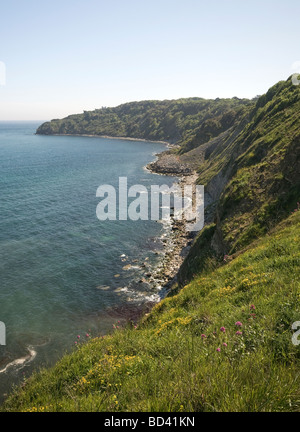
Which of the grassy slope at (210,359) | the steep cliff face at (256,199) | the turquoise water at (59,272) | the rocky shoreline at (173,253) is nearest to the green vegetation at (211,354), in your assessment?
the grassy slope at (210,359)

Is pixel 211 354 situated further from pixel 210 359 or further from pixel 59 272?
pixel 59 272

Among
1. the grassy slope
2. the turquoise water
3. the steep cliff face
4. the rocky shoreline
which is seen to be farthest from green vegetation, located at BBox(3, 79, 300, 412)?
the rocky shoreline

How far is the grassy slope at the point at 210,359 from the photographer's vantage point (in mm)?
4695

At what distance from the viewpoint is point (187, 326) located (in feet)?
31.0

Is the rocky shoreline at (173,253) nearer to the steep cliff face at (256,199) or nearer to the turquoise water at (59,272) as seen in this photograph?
the turquoise water at (59,272)

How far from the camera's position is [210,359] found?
602cm

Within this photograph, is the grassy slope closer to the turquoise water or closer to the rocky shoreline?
the turquoise water

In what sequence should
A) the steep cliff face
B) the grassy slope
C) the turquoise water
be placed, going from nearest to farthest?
the grassy slope
the steep cliff face
the turquoise water

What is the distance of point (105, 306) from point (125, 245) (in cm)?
1467

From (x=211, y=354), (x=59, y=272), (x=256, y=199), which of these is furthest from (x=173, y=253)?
(x=211, y=354)

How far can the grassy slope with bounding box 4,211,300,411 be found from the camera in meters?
4.70
